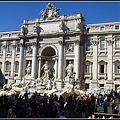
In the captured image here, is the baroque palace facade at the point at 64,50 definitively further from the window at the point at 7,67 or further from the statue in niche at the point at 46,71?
the statue in niche at the point at 46,71

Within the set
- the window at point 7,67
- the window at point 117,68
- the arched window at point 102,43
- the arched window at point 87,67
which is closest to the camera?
the window at point 117,68

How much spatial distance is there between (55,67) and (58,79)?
248 cm

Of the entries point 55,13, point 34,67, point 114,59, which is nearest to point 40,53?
point 34,67

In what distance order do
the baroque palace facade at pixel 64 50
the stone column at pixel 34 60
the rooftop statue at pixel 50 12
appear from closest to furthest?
the baroque palace facade at pixel 64 50 < the stone column at pixel 34 60 < the rooftop statue at pixel 50 12

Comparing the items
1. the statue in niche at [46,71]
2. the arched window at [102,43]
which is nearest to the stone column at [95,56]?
the arched window at [102,43]

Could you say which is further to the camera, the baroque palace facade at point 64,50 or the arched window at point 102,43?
the arched window at point 102,43

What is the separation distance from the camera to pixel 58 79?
30.8m

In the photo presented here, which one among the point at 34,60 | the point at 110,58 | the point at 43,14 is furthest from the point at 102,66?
the point at 43,14

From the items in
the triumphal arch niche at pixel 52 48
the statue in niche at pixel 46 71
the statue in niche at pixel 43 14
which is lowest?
the statue in niche at pixel 46 71

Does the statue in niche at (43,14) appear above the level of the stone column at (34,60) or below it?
above

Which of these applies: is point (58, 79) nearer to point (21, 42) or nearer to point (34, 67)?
point (34, 67)

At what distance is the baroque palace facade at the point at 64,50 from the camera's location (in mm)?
29844

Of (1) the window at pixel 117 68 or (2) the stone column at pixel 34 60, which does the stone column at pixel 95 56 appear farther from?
(2) the stone column at pixel 34 60

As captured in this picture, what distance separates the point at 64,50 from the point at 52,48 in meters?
2.63
